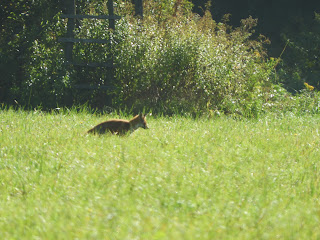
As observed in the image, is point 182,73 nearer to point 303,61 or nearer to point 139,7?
point 139,7

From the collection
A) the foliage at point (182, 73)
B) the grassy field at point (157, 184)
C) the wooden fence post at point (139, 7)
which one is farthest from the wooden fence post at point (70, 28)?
the grassy field at point (157, 184)

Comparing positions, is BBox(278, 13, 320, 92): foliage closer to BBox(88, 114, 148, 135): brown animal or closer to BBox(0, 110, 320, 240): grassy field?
BBox(0, 110, 320, 240): grassy field

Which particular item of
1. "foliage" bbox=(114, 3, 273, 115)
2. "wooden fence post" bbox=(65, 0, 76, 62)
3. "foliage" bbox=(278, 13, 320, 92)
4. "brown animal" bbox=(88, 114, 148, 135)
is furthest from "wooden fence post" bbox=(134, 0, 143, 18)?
"brown animal" bbox=(88, 114, 148, 135)

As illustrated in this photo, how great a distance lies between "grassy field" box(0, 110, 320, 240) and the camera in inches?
157

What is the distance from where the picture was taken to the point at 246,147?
7.48 m

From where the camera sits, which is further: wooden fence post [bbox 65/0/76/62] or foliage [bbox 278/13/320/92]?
foliage [bbox 278/13/320/92]

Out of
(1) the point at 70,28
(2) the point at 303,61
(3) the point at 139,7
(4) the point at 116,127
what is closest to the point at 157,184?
(4) the point at 116,127

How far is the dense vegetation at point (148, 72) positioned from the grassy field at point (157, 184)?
10.9 ft

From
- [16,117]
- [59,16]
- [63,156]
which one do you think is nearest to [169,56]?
[59,16]

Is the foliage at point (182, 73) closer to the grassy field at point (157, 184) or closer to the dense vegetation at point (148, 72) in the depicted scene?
the dense vegetation at point (148, 72)

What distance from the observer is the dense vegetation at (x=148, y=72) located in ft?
39.4

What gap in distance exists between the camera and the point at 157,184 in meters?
5.00

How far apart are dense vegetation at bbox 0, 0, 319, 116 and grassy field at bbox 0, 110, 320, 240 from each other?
332 cm

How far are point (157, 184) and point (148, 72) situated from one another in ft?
24.3
